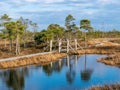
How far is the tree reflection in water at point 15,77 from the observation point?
27047 mm

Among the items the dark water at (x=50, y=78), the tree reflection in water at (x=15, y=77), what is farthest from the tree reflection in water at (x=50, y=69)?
the tree reflection in water at (x=15, y=77)

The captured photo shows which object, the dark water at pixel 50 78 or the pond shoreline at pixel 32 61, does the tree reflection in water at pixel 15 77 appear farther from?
the pond shoreline at pixel 32 61

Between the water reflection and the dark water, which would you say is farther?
the water reflection

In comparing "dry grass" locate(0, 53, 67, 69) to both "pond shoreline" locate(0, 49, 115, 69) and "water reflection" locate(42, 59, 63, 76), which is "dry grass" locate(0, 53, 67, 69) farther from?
"water reflection" locate(42, 59, 63, 76)

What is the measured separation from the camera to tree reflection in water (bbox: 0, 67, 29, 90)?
27047 millimetres

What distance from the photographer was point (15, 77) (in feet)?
105

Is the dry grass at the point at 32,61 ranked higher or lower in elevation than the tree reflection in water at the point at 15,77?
higher

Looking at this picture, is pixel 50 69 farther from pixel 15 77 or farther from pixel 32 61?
pixel 15 77

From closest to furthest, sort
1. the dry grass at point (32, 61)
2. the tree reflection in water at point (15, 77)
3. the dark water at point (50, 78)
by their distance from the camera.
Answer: the dark water at point (50, 78) → the tree reflection in water at point (15, 77) → the dry grass at point (32, 61)

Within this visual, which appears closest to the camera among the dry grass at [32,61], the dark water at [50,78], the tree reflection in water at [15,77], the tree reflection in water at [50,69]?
the dark water at [50,78]

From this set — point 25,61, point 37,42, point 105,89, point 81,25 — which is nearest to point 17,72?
point 25,61

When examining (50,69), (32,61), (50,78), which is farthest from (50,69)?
(50,78)

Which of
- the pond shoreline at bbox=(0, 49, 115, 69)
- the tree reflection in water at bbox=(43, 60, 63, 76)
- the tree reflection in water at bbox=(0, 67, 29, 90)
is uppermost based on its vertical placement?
the pond shoreline at bbox=(0, 49, 115, 69)

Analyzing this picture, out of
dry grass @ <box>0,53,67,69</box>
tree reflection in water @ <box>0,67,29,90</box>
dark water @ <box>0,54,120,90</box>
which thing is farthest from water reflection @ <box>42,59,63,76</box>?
dry grass @ <box>0,53,67,69</box>
